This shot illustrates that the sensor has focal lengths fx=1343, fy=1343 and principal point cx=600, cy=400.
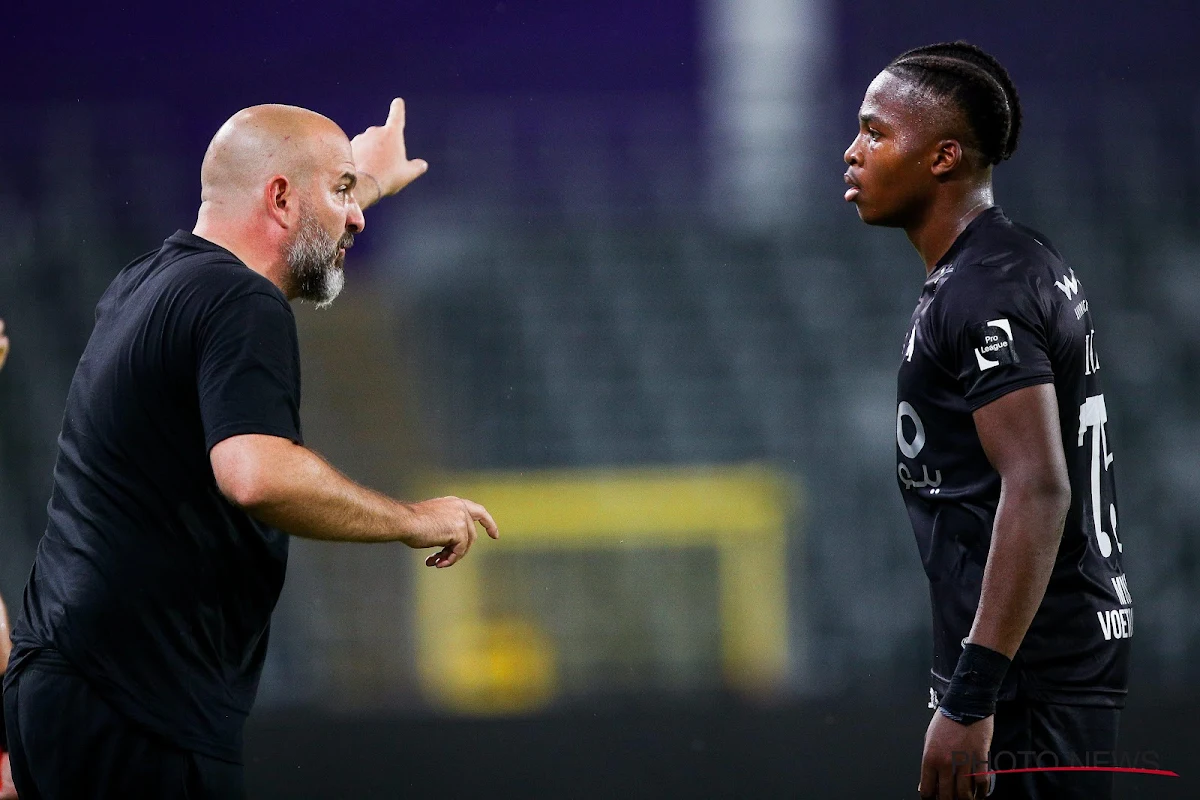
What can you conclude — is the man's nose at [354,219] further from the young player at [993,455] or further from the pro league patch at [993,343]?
the pro league patch at [993,343]

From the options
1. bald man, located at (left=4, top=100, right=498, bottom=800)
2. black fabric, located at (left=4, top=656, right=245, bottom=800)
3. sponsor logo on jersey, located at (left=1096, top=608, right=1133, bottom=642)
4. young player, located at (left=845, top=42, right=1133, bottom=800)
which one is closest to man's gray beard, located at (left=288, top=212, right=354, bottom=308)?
bald man, located at (left=4, top=100, right=498, bottom=800)

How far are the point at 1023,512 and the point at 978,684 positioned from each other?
0.94 feet

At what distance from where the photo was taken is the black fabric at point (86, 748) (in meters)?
2.24

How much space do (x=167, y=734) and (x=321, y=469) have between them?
54 centimetres

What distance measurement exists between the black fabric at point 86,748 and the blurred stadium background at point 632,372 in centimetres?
437

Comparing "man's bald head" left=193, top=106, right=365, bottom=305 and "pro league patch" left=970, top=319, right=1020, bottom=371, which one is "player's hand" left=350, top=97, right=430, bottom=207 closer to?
"man's bald head" left=193, top=106, right=365, bottom=305

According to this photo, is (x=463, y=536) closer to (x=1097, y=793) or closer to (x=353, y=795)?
(x=1097, y=793)

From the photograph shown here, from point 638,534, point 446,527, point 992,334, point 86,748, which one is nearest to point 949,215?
point 992,334

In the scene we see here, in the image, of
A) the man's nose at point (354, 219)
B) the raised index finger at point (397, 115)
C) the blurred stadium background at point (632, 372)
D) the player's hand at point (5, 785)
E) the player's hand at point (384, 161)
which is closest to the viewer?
the man's nose at point (354, 219)

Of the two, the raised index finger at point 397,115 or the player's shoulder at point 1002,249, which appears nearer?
the player's shoulder at point 1002,249

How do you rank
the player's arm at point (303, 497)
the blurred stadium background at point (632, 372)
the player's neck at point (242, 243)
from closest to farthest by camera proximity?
the player's arm at point (303, 497) < the player's neck at point (242, 243) < the blurred stadium background at point (632, 372)

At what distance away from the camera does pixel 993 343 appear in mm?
2184

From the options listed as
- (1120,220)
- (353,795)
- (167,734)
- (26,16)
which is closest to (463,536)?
(167,734)

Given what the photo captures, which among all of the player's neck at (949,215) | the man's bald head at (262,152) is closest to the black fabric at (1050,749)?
the player's neck at (949,215)
